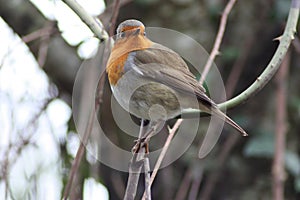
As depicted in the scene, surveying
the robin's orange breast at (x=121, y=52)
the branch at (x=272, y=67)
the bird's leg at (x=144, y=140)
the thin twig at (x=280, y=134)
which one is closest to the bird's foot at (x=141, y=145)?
the bird's leg at (x=144, y=140)

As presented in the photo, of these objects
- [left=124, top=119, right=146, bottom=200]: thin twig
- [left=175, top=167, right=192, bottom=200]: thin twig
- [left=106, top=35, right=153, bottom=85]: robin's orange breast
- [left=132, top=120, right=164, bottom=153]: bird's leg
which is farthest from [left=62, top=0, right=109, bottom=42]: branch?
[left=175, top=167, right=192, bottom=200]: thin twig

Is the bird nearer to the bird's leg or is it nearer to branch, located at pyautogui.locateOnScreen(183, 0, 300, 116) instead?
the bird's leg

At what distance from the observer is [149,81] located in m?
2.12

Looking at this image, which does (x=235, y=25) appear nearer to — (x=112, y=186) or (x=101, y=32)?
(x=112, y=186)

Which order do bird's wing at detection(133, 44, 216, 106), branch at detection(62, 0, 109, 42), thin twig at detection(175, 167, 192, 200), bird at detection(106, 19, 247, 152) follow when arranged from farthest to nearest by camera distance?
thin twig at detection(175, 167, 192, 200) → bird's wing at detection(133, 44, 216, 106) → bird at detection(106, 19, 247, 152) → branch at detection(62, 0, 109, 42)

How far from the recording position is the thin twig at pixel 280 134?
2.66 meters

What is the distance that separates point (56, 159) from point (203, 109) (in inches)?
31.0

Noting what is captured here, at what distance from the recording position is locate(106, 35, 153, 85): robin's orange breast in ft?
6.84

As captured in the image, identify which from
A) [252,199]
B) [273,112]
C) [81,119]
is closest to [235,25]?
[273,112]

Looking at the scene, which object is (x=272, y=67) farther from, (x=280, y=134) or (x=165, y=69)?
(x=280, y=134)

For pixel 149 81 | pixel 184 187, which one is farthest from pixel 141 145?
pixel 184 187

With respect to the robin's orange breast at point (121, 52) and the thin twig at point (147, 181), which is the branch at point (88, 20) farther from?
the thin twig at point (147, 181)

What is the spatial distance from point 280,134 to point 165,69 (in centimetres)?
86

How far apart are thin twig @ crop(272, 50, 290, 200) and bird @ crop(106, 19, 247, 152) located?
2.22 ft
